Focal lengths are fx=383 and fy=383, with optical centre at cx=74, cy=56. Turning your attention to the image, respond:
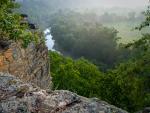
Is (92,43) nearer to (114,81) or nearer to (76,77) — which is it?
(76,77)

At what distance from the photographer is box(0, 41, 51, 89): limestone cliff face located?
29286 mm

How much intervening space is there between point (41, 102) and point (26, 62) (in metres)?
21.3

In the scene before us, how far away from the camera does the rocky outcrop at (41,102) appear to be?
39.6ft

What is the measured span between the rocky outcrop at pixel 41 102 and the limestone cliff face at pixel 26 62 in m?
13.9

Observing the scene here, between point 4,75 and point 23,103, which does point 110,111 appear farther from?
point 4,75

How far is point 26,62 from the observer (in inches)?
1318

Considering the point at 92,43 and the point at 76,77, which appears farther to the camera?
the point at 92,43

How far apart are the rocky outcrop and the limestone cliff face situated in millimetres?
13886

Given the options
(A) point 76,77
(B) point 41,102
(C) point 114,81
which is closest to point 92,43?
(A) point 76,77

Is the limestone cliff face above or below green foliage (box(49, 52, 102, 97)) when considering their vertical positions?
above

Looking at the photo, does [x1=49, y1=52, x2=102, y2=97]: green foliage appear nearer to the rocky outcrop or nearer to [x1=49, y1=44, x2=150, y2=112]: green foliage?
[x1=49, y1=44, x2=150, y2=112]: green foliage

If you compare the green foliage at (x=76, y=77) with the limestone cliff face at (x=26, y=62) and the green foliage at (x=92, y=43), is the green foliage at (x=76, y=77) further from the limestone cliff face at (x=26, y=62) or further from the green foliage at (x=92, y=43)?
the limestone cliff face at (x=26, y=62)

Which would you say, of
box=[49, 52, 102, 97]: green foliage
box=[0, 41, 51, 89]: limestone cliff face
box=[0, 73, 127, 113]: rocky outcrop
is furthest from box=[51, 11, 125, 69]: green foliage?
box=[0, 73, 127, 113]: rocky outcrop

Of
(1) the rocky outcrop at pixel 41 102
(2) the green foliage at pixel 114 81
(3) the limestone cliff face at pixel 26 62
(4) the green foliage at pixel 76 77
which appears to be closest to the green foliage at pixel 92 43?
(4) the green foliage at pixel 76 77
